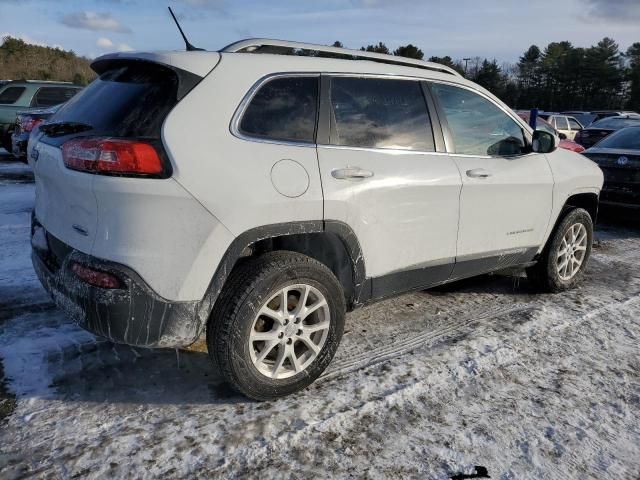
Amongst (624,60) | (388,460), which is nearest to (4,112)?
(388,460)

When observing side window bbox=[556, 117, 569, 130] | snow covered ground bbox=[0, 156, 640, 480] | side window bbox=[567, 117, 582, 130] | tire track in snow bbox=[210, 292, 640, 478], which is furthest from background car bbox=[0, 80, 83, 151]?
side window bbox=[567, 117, 582, 130]

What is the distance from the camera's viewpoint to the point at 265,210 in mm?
2648

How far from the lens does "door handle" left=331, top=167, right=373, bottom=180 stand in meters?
2.93

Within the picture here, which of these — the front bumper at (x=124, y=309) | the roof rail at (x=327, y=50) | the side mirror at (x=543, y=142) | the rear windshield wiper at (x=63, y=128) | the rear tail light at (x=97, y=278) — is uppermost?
the roof rail at (x=327, y=50)

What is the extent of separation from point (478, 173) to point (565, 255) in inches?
62.2

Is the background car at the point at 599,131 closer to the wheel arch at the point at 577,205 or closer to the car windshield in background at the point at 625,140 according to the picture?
the car windshield in background at the point at 625,140

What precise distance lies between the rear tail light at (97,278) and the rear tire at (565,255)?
3579mm

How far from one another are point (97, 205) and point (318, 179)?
43.4 inches

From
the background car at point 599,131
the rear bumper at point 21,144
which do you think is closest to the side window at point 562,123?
the background car at point 599,131

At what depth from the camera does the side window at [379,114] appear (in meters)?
3.09

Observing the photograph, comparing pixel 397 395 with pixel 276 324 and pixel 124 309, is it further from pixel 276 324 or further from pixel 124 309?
pixel 124 309

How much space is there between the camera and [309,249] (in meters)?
3.08

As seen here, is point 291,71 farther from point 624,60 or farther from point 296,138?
point 624,60

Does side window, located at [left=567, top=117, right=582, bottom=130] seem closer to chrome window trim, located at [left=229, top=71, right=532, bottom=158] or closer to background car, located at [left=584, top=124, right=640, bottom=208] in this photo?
background car, located at [left=584, top=124, right=640, bottom=208]
